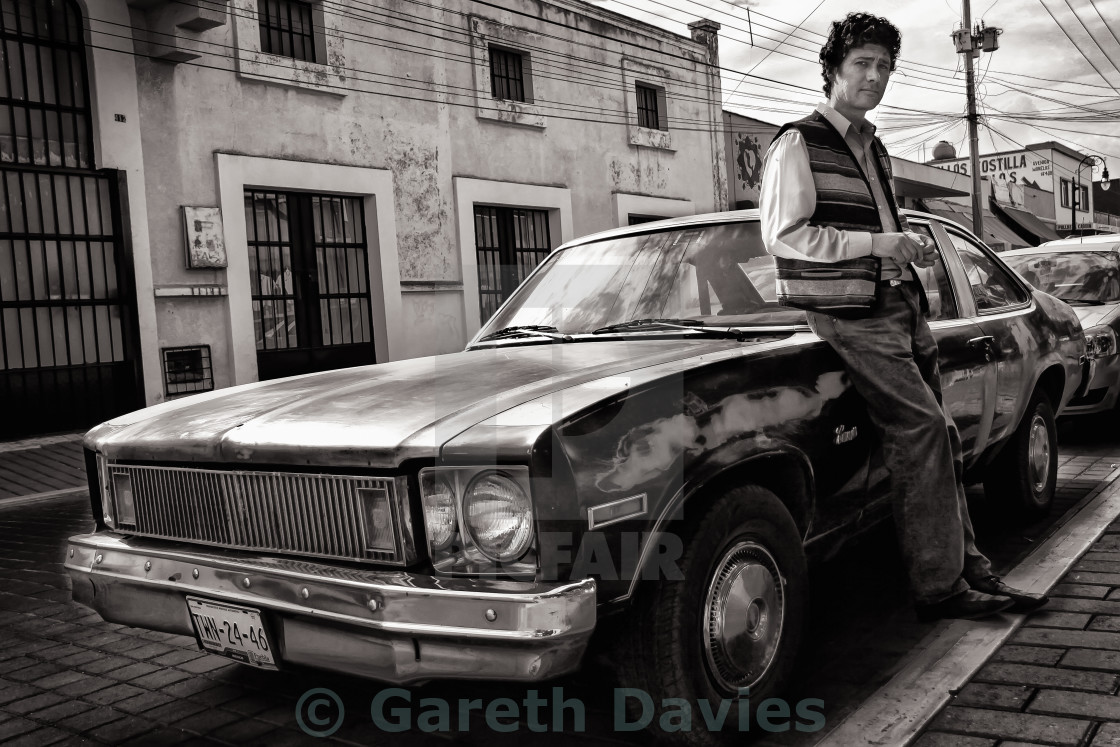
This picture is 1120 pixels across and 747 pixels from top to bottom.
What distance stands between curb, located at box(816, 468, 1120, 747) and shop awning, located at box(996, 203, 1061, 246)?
1146 inches

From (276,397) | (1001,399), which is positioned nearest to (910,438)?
(1001,399)

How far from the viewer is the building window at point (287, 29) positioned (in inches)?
437

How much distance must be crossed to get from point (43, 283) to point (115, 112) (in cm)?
179

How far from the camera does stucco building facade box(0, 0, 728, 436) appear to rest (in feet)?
30.9

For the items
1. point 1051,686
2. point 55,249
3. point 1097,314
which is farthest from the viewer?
point 55,249

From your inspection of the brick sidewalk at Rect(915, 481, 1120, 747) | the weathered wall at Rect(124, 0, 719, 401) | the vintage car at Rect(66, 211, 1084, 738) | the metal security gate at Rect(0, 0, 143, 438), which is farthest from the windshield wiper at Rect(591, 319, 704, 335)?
the weathered wall at Rect(124, 0, 719, 401)

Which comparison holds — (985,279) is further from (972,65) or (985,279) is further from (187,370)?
(972,65)

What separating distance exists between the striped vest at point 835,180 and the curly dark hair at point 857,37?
0.76 feet

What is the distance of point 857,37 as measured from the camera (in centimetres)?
327

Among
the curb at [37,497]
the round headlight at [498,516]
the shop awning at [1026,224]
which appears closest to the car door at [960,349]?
the round headlight at [498,516]

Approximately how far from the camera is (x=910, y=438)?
3.19m

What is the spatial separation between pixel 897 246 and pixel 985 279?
5.98 feet

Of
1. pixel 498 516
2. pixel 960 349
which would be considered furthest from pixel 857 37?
pixel 498 516

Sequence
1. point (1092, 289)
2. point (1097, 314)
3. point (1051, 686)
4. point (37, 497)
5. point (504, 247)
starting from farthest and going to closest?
point (504, 247)
point (1092, 289)
point (37, 497)
point (1097, 314)
point (1051, 686)
